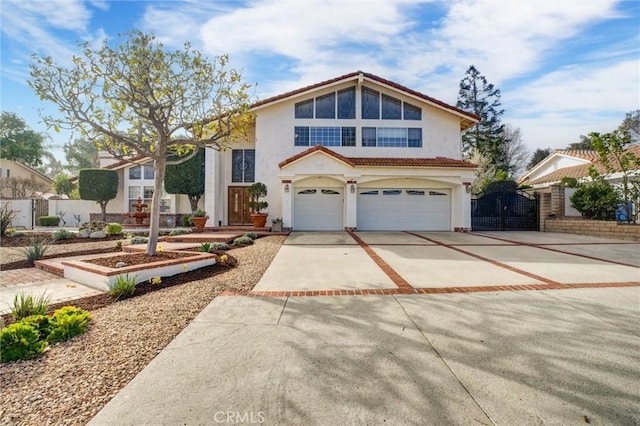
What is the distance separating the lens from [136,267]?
5375 mm

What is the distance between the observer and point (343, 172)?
14.8 m

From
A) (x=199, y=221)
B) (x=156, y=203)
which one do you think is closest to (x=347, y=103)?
(x=199, y=221)

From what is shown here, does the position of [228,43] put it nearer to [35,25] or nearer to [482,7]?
[35,25]

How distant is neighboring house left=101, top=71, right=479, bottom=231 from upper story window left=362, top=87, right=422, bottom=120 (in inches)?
2.2

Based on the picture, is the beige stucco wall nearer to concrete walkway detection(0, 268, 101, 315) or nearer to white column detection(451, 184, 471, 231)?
concrete walkway detection(0, 268, 101, 315)

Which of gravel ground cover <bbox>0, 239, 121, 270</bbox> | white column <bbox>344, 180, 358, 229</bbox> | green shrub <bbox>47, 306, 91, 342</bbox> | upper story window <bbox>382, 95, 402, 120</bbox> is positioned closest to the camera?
green shrub <bbox>47, 306, 91, 342</bbox>

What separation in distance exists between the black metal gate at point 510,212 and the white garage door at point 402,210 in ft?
8.54

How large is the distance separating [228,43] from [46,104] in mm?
4192

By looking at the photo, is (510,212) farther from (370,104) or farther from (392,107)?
(370,104)

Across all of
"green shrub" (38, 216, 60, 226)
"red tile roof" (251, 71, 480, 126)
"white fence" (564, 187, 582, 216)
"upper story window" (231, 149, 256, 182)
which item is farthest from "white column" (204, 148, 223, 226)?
"white fence" (564, 187, 582, 216)

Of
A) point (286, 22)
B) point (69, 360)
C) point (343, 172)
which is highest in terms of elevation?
point (286, 22)

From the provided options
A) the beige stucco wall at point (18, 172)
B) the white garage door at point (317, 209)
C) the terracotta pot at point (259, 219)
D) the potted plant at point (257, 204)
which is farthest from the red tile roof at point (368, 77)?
the beige stucco wall at point (18, 172)

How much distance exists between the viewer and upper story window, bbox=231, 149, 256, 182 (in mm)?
16984

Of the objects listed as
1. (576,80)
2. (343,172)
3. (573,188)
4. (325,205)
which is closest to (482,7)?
(576,80)
